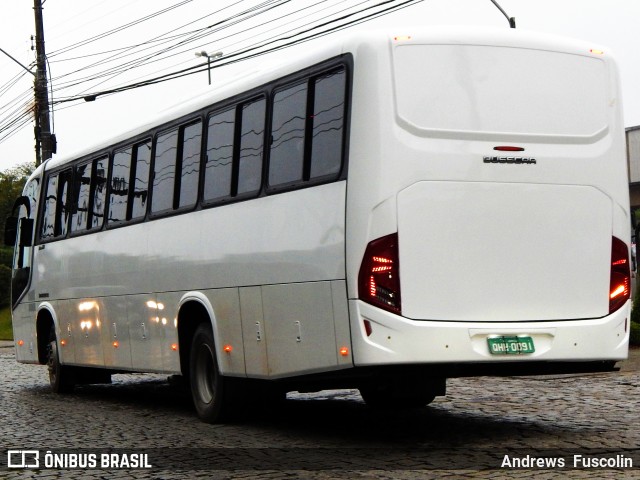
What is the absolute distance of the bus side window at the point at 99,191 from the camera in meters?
15.6

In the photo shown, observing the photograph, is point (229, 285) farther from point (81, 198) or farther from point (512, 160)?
point (81, 198)

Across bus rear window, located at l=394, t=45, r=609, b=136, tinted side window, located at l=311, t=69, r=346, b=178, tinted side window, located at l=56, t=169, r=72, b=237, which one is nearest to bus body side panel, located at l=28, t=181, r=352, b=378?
tinted side window, located at l=311, t=69, r=346, b=178

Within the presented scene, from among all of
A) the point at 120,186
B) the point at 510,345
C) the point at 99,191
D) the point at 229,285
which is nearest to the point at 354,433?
the point at 229,285

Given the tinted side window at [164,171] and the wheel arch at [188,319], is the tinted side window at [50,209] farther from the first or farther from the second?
the wheel arch at [188,319]

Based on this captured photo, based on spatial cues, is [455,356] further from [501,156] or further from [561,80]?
[561,80]

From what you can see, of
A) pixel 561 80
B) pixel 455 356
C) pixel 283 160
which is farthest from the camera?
pixel 283 160

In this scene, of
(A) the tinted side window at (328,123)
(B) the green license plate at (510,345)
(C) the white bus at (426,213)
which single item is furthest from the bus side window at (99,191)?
(B) the green license plate at (510,345)

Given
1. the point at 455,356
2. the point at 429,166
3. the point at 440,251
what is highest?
the point at 429,166

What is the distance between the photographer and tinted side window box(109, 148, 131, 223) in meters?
14.8

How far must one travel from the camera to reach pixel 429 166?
9781 mm

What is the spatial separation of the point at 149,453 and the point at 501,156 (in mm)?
3588

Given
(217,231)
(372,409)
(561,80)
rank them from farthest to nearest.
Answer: (372,409)
(217,231)
(561,80)

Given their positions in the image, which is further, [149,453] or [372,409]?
[372,409]

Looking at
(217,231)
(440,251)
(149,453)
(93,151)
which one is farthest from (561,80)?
(93,151)
